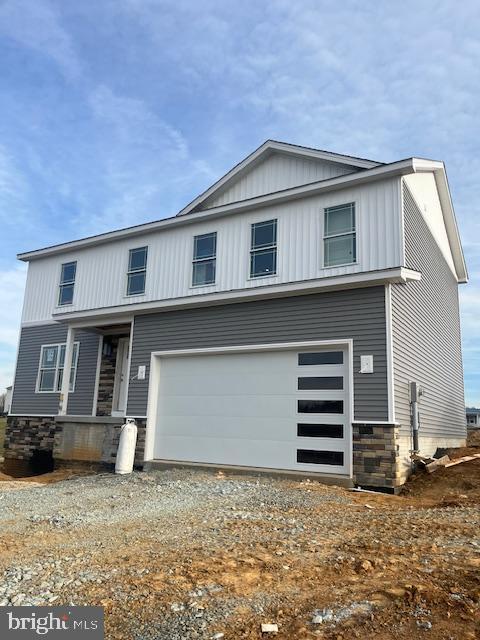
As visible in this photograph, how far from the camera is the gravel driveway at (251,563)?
315cm

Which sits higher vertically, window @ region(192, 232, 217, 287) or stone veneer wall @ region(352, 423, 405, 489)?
window @ region(192, 232, 217, 287)

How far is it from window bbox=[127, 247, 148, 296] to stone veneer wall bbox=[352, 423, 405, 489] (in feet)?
22.4

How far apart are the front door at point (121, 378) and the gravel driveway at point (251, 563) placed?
598 cm

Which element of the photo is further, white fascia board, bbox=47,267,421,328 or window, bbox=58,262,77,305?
window, bbox=58,262,77,305

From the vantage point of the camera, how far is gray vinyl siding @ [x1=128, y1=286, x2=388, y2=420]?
907cm

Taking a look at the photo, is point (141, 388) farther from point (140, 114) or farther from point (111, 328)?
point (140, 114)

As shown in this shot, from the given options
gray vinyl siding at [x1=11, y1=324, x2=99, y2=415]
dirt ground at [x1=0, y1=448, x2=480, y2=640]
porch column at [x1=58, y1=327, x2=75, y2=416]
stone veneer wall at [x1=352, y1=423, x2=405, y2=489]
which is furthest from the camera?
gray vinyl siding at [x1=11, y1=324, x2=99, y2=415]

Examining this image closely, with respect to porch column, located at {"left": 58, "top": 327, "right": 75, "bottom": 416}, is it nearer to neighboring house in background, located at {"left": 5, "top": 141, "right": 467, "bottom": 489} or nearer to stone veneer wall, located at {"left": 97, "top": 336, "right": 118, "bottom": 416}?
neighboring house in background, located at {"left": 5, "top": 141, "right": 467, "bottom": 489}

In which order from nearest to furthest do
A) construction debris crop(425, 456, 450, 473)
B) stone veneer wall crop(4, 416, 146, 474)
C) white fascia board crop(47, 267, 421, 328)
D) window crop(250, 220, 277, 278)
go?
white fascia board crop(47, 267, 421, 328) → construction debris crop(425, 456, 450, 473) → window crop(250, 220, 277, 278) → stone veneer wall crop(4, 416, 146, 474)

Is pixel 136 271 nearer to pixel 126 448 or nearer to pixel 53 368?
pixel 53 368

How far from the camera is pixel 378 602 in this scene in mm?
3303

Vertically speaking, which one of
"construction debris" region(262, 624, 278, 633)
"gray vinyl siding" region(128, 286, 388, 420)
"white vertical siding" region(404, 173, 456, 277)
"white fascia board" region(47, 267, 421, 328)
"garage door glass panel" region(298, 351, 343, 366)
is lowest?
"construction debris" region(262, 624, 278, 633)

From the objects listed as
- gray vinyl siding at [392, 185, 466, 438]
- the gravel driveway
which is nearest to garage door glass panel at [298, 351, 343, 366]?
gray vinyl siding at [392, 185, 466, 438]

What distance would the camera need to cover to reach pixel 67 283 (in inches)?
588
